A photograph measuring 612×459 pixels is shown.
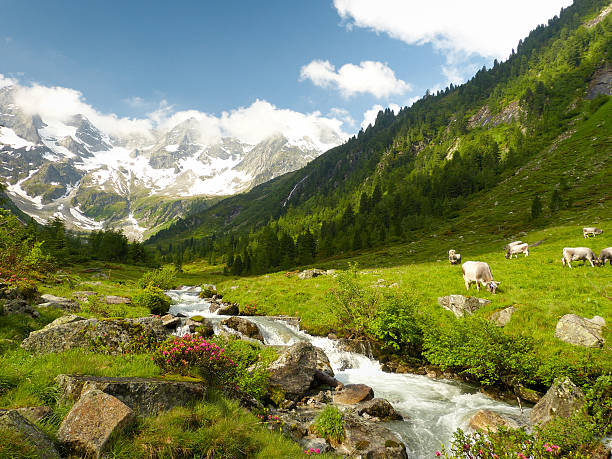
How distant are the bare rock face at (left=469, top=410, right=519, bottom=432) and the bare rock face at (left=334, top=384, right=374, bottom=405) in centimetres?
525

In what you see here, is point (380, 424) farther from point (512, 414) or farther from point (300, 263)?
point (300, 263)

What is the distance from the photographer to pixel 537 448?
887 centimetres

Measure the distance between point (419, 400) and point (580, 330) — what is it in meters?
10.5

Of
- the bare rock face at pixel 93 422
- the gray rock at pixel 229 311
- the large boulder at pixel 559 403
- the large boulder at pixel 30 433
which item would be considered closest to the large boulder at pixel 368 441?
the large boulder at pixel 559 403

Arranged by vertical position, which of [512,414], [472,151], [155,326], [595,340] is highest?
[472,151]

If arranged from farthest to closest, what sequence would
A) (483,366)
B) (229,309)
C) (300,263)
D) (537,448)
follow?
(300,263) < (229,309) < (483,366) < (537,448)

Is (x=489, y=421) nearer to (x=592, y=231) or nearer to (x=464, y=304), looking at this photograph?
(x=464, y=304)

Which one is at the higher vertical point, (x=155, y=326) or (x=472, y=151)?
(x=472, y=151)

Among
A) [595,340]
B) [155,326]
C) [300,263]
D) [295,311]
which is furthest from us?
[300,263]

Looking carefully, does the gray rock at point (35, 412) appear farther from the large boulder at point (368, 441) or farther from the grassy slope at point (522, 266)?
the grassy slope at point (522, 266)

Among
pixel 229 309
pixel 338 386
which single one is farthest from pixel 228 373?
pixel 229 309

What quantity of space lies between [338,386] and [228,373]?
395 inches

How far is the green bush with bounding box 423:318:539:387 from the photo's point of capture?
1647cm

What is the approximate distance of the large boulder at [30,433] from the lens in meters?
4.75
